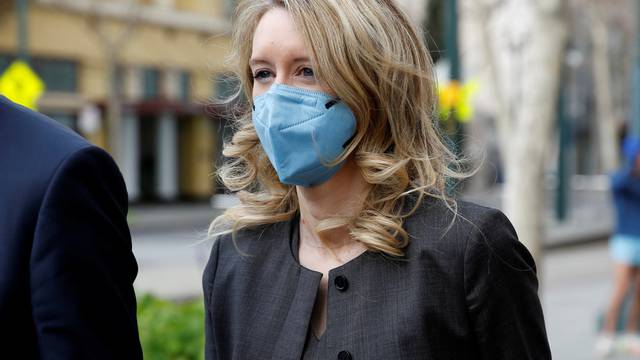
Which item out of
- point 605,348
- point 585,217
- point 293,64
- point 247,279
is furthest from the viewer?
point 585,217

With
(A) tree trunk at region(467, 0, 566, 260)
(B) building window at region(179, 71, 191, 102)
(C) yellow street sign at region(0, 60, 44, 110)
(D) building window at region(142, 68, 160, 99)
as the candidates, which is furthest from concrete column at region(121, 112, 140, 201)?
(A) tree trunk at region(467, 0, 566, 260)

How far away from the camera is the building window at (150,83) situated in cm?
3056

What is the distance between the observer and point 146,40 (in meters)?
30.8

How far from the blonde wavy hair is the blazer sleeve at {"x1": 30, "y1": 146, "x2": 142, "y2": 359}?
0.59 m

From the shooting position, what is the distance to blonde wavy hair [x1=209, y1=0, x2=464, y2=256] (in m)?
2.09

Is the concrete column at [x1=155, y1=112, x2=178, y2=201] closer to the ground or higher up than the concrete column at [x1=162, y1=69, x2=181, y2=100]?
closer to the ground

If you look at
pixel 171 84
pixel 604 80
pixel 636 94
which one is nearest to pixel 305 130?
pixel 636 94

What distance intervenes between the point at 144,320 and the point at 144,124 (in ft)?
89.9

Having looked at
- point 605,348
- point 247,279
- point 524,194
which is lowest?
point 605,348

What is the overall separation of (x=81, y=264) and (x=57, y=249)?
48mm

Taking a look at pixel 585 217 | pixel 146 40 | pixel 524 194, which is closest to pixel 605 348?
pixel 524 194

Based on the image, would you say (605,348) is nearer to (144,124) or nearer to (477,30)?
(477,30)

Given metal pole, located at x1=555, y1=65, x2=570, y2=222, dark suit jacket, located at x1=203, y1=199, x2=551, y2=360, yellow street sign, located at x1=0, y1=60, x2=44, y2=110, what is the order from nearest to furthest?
dark suit jacket, located at x1=203, y1=199, x2=551, y2=360 → yellow street sign, located at x1=0, y1=60, x2=44, y2=110 → metal pole, located at x1=555, y1=65, x2=570, y2=222

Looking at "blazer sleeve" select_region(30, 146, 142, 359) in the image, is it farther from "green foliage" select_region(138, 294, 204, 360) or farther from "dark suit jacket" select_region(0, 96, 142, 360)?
"green foliage" select_region(138, 294, 204, 360)
